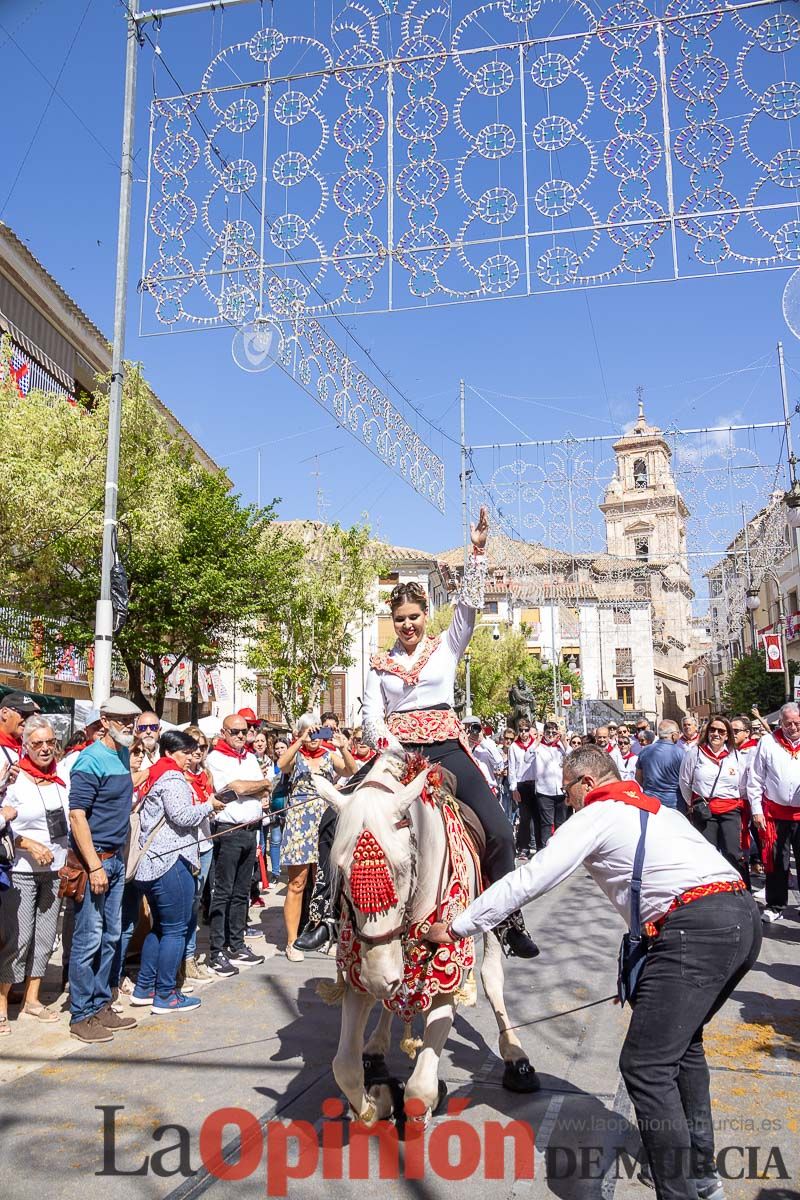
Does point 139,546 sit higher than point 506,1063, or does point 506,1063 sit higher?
point 139,546

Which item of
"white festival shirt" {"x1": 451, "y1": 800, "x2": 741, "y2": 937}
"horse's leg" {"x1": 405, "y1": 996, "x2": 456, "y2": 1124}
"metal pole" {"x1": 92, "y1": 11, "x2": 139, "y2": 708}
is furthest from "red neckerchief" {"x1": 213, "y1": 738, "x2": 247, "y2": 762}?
"white festival shirt" {"x1": 451, "y1": 800, "x2": 741, "y2": 937}

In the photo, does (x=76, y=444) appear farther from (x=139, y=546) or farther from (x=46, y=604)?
(x=46, y=604)

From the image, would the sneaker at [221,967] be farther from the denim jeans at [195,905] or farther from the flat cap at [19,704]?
the flat cap at [19,704]

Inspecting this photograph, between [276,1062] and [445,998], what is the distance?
174 centimetres

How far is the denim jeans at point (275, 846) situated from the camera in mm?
12102

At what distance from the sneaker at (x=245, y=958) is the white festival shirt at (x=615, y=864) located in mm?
4718

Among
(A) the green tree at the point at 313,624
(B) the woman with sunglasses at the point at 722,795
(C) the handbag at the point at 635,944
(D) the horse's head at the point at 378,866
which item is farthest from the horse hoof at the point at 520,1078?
(A) the green tree at the point at 313,624

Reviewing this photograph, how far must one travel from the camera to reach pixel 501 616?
66125mm

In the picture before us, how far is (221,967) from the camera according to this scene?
7.30 m

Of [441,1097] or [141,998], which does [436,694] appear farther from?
[141,998]

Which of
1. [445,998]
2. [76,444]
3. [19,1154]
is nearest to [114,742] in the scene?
[19,1154]

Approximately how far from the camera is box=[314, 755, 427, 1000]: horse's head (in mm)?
3279

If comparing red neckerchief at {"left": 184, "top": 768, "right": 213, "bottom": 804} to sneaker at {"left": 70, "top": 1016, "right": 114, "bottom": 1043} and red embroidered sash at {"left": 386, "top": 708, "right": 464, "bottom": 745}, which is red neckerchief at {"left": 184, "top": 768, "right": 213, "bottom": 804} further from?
red embroidered sash at {"left": 386, "top": 708, "right": 464, "bottom": 745}

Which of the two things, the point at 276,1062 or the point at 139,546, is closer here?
the point at 276,1062
